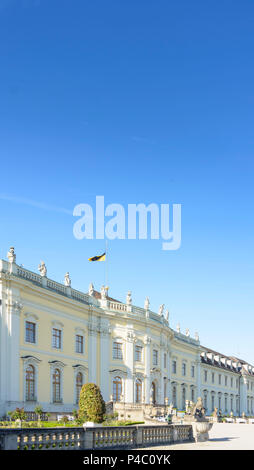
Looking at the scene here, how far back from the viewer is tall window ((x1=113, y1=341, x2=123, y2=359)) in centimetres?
5081

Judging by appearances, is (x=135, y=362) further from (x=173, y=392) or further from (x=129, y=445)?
Answer: (x=129, y=445)

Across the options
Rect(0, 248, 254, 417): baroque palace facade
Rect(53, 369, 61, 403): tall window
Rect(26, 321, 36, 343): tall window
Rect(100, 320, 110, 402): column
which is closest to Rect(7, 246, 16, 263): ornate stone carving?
Rect(0, 248, 254, 417): baroque palace facade

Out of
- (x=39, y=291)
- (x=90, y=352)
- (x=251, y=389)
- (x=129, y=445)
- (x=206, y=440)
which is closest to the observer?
(x=129, y=445)

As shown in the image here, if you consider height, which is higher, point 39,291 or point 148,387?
point 39,291

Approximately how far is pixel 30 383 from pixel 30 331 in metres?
3.48

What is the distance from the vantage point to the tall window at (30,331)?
3975cm

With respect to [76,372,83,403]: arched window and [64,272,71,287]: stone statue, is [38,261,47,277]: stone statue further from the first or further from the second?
[76,372,83,403]: arched window

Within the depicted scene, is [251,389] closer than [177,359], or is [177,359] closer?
[177,359]

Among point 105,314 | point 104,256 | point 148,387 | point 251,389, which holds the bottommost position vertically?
point 251,389

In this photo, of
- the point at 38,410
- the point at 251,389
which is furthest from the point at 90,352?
the point at 251,389

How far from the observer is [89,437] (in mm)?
17781

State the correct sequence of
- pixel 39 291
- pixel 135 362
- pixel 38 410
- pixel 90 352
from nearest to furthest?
pixel 38 410, pixel 39 291, pixel 90 352, pixel 135 362

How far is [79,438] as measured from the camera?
17500 mm

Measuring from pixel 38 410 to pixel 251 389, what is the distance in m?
72.9
